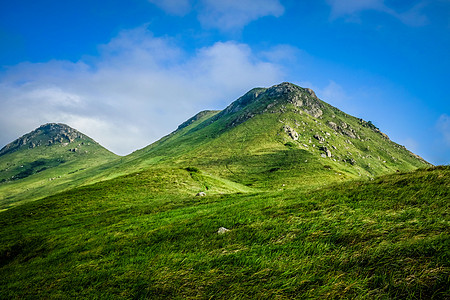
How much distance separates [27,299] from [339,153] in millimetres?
225137

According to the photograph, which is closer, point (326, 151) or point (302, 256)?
point (302, 256)

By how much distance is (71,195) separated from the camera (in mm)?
49344

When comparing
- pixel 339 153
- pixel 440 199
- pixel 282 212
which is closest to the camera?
pixel 440 199

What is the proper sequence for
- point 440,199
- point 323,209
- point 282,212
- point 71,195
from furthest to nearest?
point 71,195
point 282,212
point 323,209
point 440,199

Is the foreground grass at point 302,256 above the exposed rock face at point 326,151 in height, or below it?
above

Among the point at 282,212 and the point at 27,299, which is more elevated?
the point at 282,212

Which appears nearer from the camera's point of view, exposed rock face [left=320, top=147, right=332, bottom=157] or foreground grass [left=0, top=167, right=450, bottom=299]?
foreground grass [left=0, top=167, right=450, bottom=299]

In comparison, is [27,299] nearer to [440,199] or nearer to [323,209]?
[323,209]

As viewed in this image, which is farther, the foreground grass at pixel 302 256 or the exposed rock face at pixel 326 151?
the exposed rock face at pixel 326 151

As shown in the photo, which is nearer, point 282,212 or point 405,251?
point 405,251

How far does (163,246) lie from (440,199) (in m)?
12.7

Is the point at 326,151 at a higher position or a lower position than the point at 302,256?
lower

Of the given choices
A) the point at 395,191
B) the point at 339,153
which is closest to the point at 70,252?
the point at 395,191

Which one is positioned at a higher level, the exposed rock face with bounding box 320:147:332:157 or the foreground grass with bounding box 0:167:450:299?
the foreground grass with bounding box 0:167:450:299
